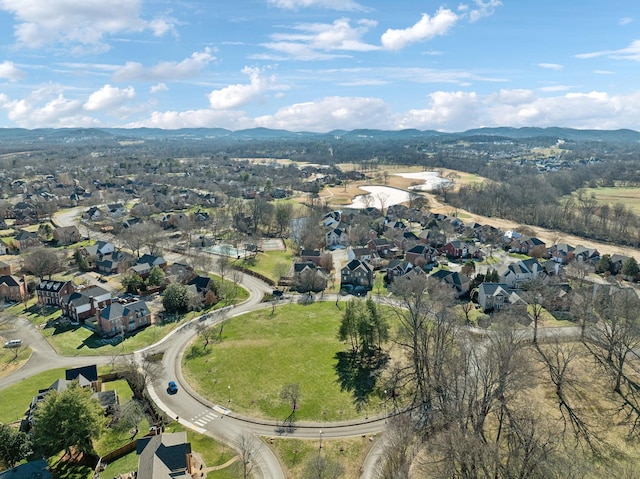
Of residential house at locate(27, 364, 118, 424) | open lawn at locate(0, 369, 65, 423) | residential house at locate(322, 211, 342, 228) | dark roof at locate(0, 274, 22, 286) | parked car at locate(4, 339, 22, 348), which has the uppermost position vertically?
residential house at locate(322, 211, 342, 228)

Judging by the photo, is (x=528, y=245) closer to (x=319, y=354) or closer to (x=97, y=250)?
(x=319, y=354)

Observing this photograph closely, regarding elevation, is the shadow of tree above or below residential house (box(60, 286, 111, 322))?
below

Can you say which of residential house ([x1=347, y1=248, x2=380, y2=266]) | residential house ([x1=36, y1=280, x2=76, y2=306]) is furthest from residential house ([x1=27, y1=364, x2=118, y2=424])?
residential house ([x1=347, y1=248, x2=380, y2=266])

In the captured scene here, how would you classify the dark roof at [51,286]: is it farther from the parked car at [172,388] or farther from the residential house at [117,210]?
the residential house at [117,210]

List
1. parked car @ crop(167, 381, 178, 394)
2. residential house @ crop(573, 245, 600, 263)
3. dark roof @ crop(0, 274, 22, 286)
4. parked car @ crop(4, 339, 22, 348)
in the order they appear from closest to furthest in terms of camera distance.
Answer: parked car @ crop(167, 381, 178, 394) → parked car @ crop(4, 339, 22, 348) → dark roof @ crop(0, 274, 22, 286) → residential house @ crop(573, 245, 600, 263)

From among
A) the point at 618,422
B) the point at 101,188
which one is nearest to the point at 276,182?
the point at 101,188

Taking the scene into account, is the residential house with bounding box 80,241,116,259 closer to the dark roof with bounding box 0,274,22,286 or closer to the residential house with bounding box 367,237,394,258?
the dark roof with bounding box 0,274,22,286

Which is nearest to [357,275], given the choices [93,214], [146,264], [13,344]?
[146,264]
